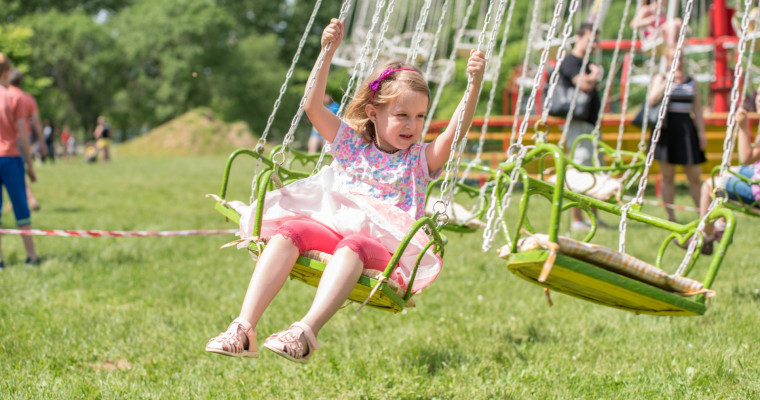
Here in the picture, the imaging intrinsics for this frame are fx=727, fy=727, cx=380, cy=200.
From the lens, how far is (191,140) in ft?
115

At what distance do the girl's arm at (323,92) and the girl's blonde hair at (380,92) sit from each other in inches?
3.7

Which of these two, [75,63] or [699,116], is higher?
[699,116]

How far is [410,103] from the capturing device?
313cm

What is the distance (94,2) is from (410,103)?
6209cm

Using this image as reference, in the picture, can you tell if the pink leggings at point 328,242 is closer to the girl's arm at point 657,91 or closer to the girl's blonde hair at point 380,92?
the girl's blonde hair at point 380,92

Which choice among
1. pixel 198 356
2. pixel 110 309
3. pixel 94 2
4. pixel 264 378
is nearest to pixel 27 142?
pixel 110 309

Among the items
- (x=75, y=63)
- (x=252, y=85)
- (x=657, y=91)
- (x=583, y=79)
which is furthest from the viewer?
(x=75, y=63)

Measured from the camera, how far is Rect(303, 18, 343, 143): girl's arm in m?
3.16

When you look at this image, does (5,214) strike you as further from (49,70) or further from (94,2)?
(94,2)

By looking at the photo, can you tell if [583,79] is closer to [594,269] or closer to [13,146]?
[594,269]

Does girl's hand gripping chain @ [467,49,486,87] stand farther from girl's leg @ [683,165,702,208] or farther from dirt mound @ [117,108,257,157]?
dirt mound @ [117,108,257,157]

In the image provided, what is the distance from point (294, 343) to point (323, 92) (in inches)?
46.9

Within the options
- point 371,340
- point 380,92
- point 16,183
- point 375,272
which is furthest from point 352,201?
point 16,183

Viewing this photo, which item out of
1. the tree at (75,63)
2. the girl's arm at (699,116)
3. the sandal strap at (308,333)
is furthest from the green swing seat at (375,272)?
the tree at (75,63)
